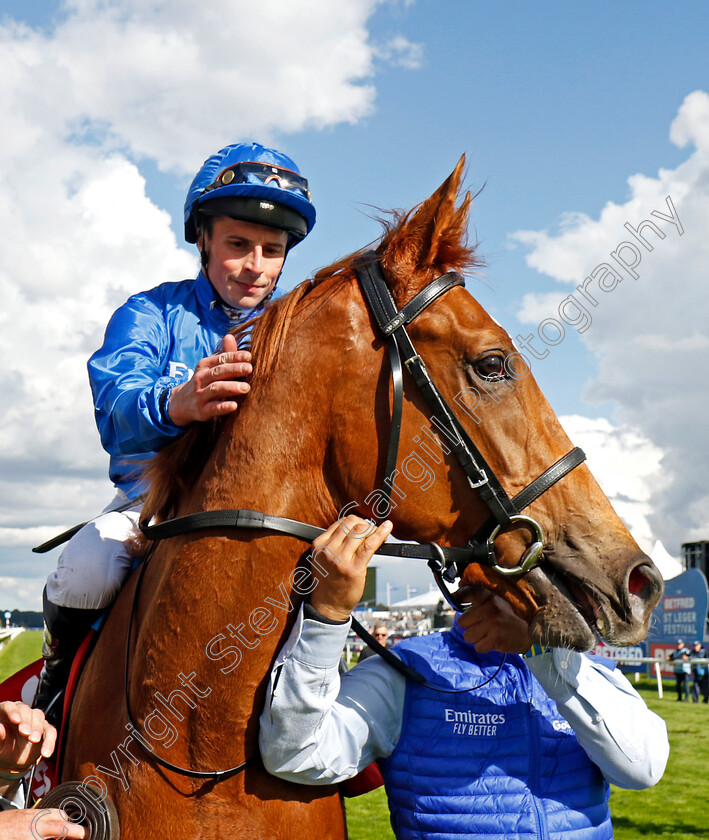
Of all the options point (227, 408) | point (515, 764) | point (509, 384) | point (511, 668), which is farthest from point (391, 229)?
point (515, 764)

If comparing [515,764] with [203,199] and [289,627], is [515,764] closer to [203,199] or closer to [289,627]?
[289,627]

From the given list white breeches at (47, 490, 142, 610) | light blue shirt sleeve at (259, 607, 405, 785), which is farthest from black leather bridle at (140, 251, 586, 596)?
white breeches at (47, 490, 142, 610)

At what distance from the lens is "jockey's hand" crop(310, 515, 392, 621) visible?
1787 millimetres

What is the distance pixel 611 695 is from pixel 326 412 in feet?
4.03

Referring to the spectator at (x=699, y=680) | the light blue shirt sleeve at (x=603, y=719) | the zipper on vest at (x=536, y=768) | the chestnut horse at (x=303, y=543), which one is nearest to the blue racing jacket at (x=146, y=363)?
the chestnut horse at (x=303, y=543)

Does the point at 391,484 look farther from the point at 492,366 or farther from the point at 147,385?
the point at 147,385

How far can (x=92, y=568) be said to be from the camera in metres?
2.29

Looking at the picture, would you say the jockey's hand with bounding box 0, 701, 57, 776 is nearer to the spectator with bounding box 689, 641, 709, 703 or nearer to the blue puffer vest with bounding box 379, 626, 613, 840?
the blue puffer vest with bounding box 379, 626, 613, 840

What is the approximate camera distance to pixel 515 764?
2.27 m

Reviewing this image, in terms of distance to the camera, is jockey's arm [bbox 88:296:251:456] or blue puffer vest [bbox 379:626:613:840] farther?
blue puffer vest [bbox 379:626:613:840]

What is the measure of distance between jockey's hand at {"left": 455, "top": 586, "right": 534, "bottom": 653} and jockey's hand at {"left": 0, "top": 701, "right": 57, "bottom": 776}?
1.26 meters

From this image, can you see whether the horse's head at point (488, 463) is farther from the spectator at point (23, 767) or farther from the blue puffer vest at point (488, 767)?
the spectator at point (23, 767)

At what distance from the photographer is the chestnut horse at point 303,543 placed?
6.12 ft

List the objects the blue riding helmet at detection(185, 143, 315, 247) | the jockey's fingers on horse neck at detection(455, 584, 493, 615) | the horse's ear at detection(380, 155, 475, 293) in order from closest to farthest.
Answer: the horse's ear at detection(380, 155, 475, 293)
the jockey's fingers on horse neck at detection(455, 584, 493, 615)
the blue riding helmet at detection(185, 143, 315, 247)
